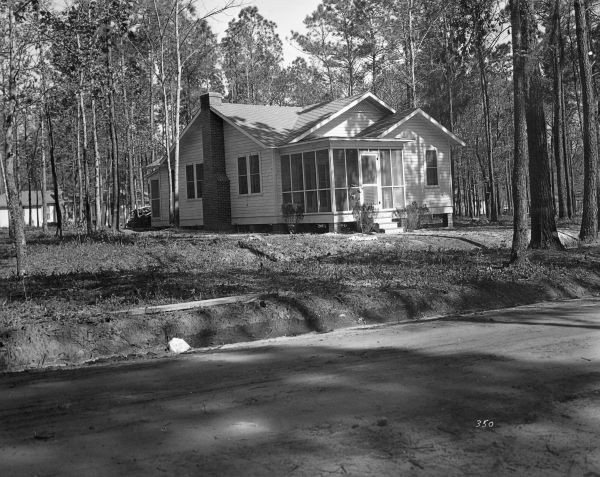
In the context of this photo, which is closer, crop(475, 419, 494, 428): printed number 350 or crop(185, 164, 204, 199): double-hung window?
crop(475, 419, 494, 428): printed number 350

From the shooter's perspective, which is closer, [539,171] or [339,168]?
[539,171]

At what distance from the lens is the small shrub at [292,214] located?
2512 centimetres

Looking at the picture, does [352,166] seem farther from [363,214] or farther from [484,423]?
[484,423]

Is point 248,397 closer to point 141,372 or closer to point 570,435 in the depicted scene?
point 141,372

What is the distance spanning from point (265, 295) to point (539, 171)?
416 inches

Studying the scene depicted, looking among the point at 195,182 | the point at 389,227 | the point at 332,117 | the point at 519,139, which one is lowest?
the point at 389,227

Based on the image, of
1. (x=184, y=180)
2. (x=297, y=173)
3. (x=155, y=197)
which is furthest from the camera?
(x=155, y=197)

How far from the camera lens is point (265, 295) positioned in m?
10.1

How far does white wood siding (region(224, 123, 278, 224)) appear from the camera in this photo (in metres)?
26.8

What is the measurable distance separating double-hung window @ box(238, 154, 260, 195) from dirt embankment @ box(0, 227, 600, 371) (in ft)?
33.9

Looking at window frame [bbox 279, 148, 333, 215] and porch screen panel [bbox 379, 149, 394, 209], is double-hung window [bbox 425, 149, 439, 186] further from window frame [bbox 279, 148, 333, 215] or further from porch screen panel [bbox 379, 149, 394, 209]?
window frame [bbox 279, 148, 333, 215]

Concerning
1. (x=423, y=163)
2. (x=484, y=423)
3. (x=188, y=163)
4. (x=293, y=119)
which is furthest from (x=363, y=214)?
(x=484, y=423)

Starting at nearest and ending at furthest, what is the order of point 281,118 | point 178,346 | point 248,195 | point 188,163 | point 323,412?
point 323,412 < point 178,346 < point 248,195 < point 281,118 < point 188,163

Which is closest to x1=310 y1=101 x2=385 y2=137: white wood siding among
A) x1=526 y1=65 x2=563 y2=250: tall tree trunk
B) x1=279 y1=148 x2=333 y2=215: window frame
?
x1=279 y1=148 x2=333 y2=215: window frame
